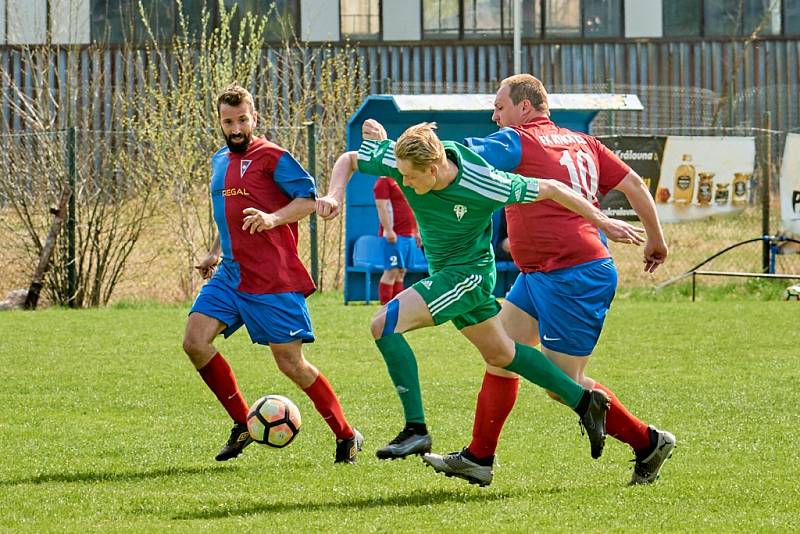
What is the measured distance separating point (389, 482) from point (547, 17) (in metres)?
18.1

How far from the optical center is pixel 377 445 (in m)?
7.18

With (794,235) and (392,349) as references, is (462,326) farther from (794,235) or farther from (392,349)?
(794,235)

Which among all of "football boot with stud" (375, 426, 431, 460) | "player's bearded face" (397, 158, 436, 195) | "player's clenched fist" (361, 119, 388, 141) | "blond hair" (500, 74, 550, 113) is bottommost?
"football boot with stud" (375, 426, 431, 460)

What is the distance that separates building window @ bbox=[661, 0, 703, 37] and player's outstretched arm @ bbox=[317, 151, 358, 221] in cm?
1827

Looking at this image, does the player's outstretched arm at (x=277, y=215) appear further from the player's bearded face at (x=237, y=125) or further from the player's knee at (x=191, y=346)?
the player's knee at (x=191, y=346)

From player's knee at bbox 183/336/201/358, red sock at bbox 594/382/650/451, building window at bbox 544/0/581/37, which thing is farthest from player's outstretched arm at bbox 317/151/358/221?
building window at bbox 544/0/581/37

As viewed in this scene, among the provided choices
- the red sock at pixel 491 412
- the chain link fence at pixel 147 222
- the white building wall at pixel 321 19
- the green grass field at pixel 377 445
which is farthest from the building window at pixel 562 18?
the red sock at pixel 491 412

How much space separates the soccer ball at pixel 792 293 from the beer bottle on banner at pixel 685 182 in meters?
1.63

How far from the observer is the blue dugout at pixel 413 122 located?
1529cm

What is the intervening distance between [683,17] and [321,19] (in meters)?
6.34

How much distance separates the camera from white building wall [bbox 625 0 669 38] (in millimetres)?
23391

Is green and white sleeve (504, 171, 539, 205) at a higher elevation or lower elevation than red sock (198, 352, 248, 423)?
higher

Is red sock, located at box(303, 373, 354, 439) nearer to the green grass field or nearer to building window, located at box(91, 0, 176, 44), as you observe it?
the green grass field

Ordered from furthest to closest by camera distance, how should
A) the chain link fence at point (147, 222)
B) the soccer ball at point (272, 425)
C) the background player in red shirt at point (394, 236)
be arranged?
the chain link fence at point (147, 222) < the background player in red shirt at point (394, 236) < the soccer ball at point (272, 425)
